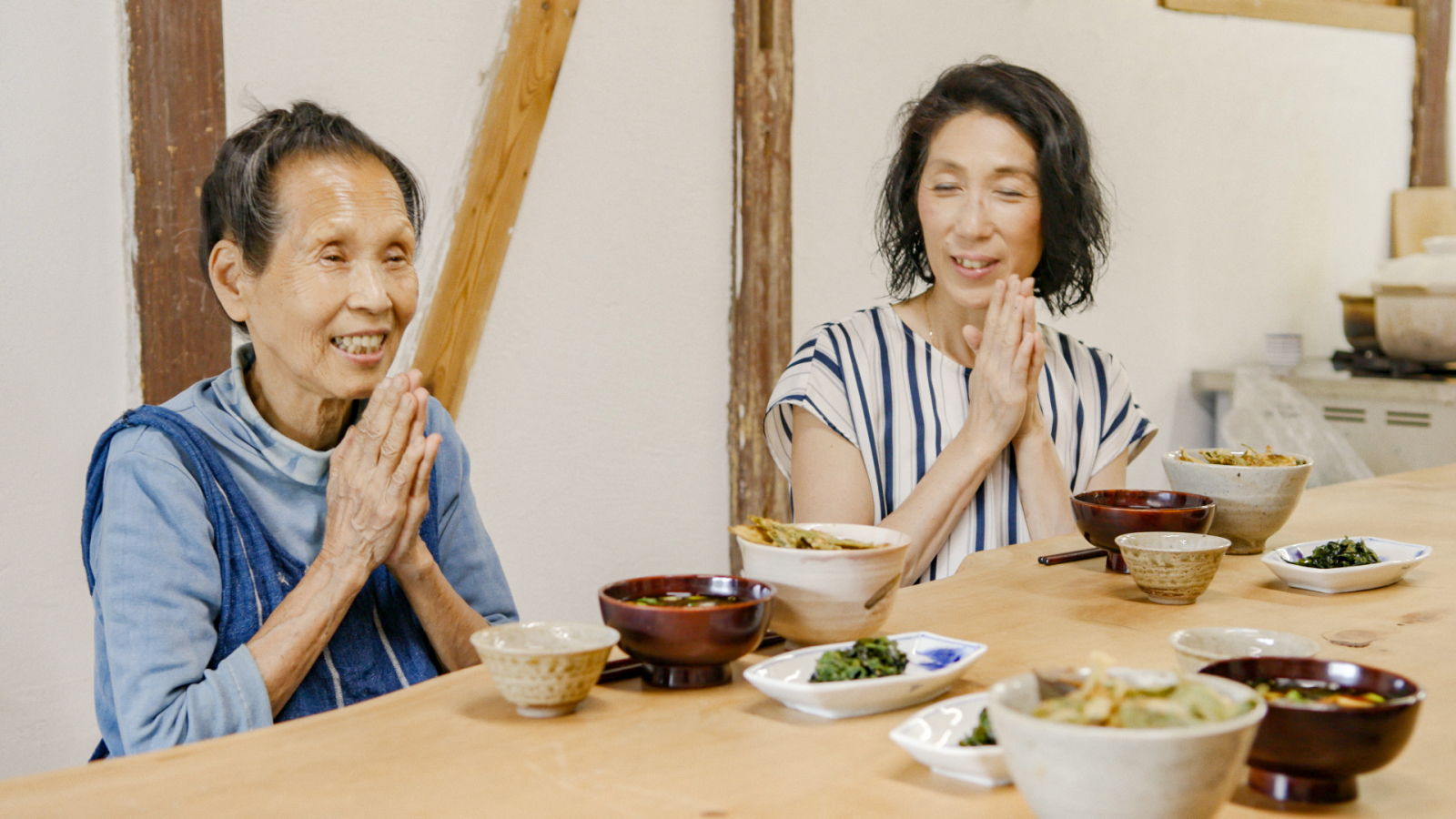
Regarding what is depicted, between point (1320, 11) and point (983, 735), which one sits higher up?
point (1320, 11)

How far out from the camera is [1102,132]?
177 inches

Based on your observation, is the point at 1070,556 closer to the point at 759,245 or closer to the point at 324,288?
the point at 324,288

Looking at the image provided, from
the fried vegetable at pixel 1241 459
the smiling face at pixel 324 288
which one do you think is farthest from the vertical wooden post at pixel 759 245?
the smiling face at pixel 324 288

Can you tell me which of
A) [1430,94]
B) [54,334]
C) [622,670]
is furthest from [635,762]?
[1430,94]

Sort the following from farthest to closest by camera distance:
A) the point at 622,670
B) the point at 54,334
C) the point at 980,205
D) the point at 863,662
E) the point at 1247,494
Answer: the point at 54,334, the point at 980,205, the point at 1247,494, the point at 622,670, the point at 863,662

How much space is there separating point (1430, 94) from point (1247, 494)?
184 inches

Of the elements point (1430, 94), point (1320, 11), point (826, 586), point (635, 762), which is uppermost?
point (1320, 11)

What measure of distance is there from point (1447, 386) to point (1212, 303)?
3.25 feet

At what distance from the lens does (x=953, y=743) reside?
1.00 metres

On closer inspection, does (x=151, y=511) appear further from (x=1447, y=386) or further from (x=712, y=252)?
(x=1447, y=386)

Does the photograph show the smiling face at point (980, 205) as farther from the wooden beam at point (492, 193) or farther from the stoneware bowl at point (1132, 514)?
the wooden beam at point (492, 193)

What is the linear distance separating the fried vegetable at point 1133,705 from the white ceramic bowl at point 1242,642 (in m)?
0.33

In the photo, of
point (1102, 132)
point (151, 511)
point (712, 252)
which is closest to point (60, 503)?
point (151, 511)

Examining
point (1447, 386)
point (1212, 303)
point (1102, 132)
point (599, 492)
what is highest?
point (1102, 132)
